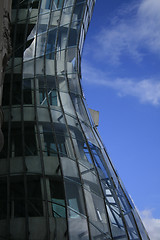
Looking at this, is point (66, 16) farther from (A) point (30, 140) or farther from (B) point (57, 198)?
(B) point (57, 198)

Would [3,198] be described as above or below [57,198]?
above

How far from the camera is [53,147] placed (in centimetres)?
1491

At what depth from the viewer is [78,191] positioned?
543 inches

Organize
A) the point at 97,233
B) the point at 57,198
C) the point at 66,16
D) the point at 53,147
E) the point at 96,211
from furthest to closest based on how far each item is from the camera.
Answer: the point at 66,16, the point at 53,147, the point at 96,211, the point at 57,198, the point at 97,233

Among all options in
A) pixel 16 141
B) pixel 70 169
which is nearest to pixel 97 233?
pixel 70 169

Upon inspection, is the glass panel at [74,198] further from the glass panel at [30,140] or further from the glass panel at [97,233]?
the glass panel at [30,140]

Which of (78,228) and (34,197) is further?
(34,197)

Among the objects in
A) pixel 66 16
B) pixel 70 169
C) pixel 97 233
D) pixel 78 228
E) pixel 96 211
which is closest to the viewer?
pixel 78 228

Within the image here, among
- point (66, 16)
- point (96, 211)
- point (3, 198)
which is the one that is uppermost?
point (66, 16)

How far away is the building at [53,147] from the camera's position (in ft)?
42.4

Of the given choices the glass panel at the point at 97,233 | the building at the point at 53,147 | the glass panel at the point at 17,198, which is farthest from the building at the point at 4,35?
the glass panel at the point at 97,233

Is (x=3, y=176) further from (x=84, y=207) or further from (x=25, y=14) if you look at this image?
(x=25, y=14)

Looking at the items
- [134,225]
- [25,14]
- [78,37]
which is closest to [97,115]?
[78,37]

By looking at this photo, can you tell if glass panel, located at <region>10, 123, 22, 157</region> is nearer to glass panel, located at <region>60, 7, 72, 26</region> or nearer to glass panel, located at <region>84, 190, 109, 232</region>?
glass panel, located at <region>84, 190, 109, 232</region>
